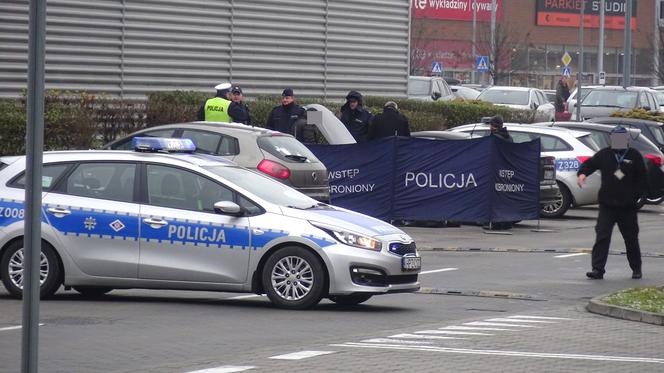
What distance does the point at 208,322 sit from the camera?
40.6 ft

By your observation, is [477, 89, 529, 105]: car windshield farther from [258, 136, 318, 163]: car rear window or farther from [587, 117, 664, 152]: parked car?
[258, 136, 318, 163]: car rear window

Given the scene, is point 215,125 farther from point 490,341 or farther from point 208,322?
point 490,341

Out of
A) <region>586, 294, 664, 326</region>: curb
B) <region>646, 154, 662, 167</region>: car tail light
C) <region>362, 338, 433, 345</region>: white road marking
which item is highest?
<region>646, 154, 662, 167</region>: car tail light

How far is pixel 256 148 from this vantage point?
1975 cm

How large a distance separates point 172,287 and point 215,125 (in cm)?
698

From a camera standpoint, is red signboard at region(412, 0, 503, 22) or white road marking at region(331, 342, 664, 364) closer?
white road marking at region(331, 342, 664, 364)

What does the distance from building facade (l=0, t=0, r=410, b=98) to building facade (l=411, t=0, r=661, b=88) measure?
1660 inches

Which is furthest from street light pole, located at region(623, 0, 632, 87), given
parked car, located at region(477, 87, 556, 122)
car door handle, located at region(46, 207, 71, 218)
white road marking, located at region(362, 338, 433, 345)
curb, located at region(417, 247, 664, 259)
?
white road marking, located at region(362, 338, 433, 345)

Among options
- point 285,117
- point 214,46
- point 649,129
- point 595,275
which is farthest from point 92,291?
point 649,129

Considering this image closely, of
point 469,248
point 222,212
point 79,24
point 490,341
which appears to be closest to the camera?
point 490,341

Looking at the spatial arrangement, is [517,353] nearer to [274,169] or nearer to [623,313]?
[623,313]

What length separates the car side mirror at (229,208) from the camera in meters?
13.2

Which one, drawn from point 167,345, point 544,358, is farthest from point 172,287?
point 544,358

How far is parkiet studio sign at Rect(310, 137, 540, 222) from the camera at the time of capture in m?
22.8
